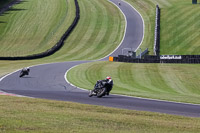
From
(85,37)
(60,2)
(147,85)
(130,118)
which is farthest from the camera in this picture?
(60,2)

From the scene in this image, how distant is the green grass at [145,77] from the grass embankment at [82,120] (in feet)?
43.5

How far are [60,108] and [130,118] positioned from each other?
315cm

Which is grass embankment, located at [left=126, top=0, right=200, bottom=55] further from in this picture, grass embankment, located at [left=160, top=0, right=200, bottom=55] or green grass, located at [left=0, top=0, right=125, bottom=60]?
green grass, located at [left=0, top=0, right=125, bottom=60]

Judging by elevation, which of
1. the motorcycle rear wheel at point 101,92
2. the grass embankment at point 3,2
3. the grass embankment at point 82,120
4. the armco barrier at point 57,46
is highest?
the grass embankment at point 3,2

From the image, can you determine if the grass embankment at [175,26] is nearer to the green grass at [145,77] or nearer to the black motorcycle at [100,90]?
the green grass at [145,77]

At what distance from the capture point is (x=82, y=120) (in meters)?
14.5

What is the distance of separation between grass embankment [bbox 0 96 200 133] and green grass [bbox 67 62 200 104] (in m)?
13.2

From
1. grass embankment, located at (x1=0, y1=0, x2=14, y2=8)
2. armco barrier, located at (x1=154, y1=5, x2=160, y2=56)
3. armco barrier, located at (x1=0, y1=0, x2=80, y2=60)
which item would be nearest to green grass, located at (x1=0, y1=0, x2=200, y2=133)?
armco barrier, located at (x1=0, y1=0, x2=80, y2=60)

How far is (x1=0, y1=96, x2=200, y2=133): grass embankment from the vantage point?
13.0 m

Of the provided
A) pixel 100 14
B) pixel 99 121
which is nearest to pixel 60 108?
pixel 99 121

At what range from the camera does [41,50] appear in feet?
216

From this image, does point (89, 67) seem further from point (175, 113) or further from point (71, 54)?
point (175, 113)

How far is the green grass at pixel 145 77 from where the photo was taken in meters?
32.8

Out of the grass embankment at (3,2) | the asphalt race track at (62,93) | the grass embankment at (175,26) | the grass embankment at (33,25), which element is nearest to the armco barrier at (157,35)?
the grass embankment at (175,26)
